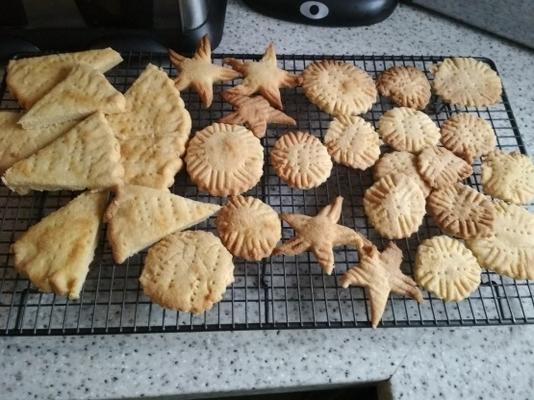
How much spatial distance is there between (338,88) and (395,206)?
313 mm

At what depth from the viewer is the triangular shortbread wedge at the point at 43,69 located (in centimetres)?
116

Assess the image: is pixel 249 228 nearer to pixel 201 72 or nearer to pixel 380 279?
pixel 380 279

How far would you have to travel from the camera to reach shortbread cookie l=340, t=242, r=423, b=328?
0.98m

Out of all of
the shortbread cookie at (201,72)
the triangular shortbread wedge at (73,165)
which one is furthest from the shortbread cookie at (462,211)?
the triangular shortbread wedge at (73,165)

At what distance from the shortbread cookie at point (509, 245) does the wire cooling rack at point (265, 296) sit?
0.12ft

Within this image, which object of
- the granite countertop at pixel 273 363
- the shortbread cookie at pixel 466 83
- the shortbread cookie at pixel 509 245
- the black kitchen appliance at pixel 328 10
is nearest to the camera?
the granite countertop at pixel 273 363

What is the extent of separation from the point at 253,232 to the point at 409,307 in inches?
12.7

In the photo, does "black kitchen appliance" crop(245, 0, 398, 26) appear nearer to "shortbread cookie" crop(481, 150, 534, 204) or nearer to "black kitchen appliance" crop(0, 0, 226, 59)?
"black kitchen appliance" crop(0, 0, 226, 59)

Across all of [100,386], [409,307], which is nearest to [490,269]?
[409,307]

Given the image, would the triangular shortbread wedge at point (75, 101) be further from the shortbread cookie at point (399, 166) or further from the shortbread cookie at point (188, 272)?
the shortbread cookie at point (399, 166)

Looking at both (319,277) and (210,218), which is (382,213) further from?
(210,218)

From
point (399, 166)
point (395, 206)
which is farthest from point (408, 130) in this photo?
point (395, 206)

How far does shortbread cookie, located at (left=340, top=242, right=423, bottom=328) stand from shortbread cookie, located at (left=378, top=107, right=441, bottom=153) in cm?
28

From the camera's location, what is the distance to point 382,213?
1077 mm
